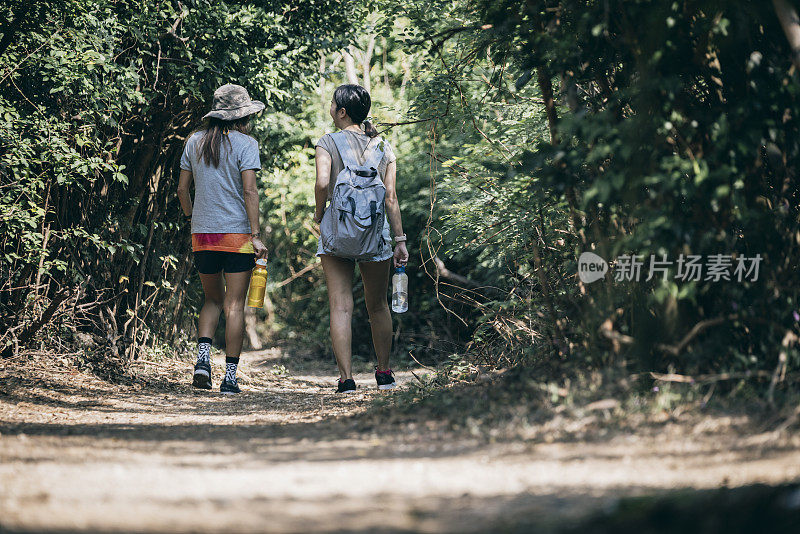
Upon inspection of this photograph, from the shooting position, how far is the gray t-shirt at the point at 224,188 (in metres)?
5.75

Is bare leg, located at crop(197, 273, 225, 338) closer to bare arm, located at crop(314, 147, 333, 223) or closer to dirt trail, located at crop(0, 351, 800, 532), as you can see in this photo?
bare arm, located at crop(314, 147, 333, 223)

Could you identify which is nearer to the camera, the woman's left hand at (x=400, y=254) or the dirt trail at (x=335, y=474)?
the dirt trail at (x=335, y=474)

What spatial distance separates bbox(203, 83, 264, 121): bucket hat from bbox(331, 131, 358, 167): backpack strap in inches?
25.5

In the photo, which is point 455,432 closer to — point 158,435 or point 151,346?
point 158,435

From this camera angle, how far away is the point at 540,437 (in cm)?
332

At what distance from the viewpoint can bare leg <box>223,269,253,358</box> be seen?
5809 mm

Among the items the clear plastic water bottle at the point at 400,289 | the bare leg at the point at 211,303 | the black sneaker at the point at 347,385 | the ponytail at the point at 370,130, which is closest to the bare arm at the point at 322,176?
the ponytail at the point at 370,130

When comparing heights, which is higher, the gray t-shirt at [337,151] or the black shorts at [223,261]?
the gray t-shirt at [337,151]

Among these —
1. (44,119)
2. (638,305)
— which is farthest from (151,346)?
(638,305)

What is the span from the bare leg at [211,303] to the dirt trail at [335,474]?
61.3 inches

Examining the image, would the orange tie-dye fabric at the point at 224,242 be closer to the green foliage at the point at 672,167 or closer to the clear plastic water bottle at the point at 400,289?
the clear plastic water bottle at the point at 400,289

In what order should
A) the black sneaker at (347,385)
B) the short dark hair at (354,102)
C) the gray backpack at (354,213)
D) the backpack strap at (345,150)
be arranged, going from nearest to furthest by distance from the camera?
the gray backpack at (354,213) < the backpack strap at (345,150) < the short dark hair at (354,102) < the black sneaker at (347,385)

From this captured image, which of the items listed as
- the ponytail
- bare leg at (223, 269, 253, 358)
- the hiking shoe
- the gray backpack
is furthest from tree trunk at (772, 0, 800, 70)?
the hiking shoe

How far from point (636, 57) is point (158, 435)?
287cm
